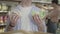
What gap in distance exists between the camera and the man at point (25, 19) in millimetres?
1069

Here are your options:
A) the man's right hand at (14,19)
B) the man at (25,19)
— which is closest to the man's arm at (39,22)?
the man at (25,19)

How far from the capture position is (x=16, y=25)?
108 centimetres

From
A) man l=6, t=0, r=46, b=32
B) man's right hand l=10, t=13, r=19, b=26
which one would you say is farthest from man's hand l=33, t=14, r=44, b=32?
man's right hand l=10, t=13, r=19, b=26

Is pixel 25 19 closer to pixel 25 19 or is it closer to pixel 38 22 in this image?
pixel 25 19

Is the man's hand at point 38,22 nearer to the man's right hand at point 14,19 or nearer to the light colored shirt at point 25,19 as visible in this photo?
the light colored shirt at point 25,19

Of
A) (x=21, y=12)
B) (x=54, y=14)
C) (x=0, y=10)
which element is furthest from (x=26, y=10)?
(x=0, y=10)

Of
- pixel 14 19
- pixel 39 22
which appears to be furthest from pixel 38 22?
pixel 14 19

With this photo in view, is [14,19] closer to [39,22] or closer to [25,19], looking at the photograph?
[25,19]

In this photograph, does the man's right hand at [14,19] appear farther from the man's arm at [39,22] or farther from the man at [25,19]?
the man's arm at [39,22]

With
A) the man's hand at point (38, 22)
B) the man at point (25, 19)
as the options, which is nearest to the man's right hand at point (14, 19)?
the man at point (25, 19)

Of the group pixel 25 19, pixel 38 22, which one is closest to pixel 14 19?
pixel 25 19

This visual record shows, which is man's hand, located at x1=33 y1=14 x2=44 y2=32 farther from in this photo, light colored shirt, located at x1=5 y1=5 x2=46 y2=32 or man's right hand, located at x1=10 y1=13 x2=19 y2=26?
man's right hand, located at x1=10 y1=13 x2=19 y2=26

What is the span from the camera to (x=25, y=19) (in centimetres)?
109

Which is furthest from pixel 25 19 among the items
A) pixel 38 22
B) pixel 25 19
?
pixel 38 22
